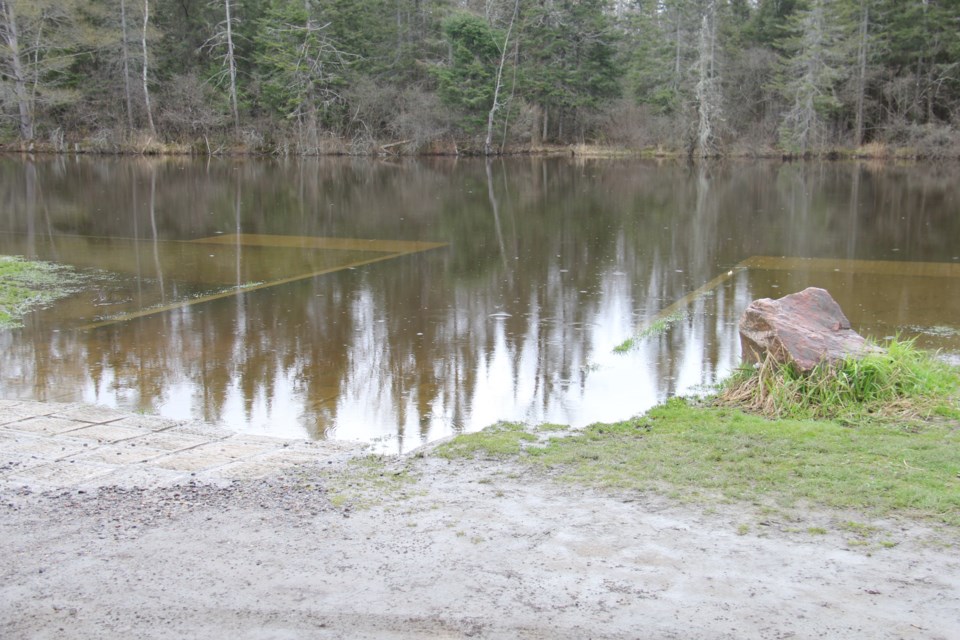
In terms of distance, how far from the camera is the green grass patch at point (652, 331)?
386 inches

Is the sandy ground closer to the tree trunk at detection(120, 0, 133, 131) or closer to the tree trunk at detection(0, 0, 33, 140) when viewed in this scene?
the tree trunk at detection(0, 0, 33, 140)

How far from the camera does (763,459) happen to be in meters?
5.75

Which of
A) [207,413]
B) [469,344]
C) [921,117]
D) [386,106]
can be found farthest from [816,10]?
[207,413]

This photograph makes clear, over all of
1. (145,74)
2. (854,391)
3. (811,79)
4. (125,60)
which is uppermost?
(125,60)

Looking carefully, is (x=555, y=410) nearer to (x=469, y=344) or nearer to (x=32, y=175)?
(x=469, y=344)

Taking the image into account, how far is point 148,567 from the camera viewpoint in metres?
4.21

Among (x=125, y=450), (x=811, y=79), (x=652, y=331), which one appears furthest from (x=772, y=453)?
(x=811, y=79)

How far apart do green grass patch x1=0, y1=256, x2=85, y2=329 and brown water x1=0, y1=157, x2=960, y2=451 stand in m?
0.38

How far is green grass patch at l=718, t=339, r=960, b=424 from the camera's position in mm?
6770

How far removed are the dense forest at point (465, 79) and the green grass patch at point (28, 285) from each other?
112ft

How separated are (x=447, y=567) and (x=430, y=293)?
8.84 m

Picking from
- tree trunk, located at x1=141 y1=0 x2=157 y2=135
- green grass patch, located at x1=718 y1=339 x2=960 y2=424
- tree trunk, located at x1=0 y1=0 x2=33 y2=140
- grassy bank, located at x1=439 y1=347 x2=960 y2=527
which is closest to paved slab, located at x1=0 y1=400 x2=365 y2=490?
grassy bank, located at x1=439 y1=347 x2=960 y2=527

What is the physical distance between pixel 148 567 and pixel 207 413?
141 inches

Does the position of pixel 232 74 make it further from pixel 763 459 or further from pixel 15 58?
pixel 763 459
